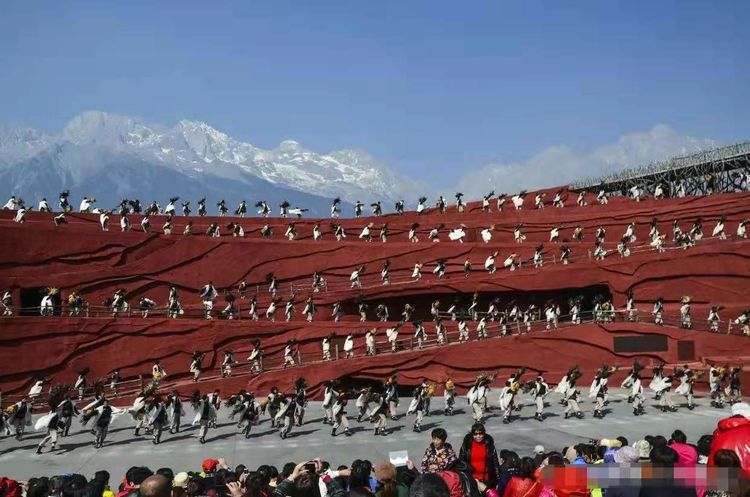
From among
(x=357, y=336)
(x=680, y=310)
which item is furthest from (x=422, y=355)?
(x=680, y=310)

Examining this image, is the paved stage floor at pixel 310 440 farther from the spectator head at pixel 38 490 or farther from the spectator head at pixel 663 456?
the spectator head at pixel 663 456

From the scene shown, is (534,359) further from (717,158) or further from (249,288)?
(717,158)

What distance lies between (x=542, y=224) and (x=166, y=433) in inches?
882

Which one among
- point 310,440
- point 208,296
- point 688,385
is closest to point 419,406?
point 310,440

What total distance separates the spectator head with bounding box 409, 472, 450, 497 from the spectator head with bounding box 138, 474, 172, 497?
176 cm

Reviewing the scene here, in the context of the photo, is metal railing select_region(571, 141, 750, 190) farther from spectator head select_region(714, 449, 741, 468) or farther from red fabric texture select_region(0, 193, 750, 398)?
spectator head select_region(714, 449, 741, 468)

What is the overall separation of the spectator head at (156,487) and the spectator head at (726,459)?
4.03 metres

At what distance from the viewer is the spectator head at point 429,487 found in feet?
16.2

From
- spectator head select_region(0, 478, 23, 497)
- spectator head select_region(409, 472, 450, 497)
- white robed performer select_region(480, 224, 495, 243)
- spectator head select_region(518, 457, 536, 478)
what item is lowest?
spectator head select_region(0, 478, 23, 497)

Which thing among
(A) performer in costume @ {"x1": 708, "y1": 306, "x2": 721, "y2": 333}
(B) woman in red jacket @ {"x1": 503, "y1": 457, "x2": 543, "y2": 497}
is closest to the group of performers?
(A) performer in costume @ {"x1": 708, "y1": 306, "x2": 721, "y2": 333}

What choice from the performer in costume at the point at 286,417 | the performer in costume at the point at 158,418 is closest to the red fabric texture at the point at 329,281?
the performer in costume at the point at 286,417

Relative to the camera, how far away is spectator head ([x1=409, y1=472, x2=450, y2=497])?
16.2ft

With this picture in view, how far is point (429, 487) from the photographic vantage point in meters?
4.96

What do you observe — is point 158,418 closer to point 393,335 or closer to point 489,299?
point 393,335
